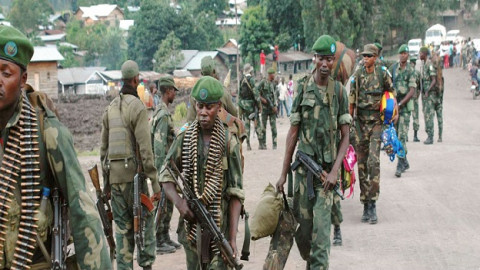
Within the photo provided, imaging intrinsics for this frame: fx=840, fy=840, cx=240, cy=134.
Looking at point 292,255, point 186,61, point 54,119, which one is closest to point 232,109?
point 292,255

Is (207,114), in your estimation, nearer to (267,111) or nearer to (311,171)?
(311,171)

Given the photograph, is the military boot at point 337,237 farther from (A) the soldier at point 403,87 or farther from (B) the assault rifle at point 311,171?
(A) the soldier at point 403,87

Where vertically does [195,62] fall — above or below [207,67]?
below

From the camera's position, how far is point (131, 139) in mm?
9070

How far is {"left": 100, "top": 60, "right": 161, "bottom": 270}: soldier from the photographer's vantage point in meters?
8.97

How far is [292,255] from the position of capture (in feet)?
33.7

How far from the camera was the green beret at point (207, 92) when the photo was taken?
661 centimetres

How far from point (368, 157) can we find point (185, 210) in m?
5.61

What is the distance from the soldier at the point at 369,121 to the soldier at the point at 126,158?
3598 millimetres

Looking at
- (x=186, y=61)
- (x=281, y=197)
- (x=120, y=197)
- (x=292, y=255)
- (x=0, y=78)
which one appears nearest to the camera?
(x=0, y=78)

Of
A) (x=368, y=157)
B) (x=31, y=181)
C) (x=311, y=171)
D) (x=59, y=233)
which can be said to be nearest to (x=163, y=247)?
(x=368, y=157)

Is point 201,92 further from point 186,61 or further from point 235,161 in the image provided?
point 186,61

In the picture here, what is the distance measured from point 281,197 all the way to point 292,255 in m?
2.11

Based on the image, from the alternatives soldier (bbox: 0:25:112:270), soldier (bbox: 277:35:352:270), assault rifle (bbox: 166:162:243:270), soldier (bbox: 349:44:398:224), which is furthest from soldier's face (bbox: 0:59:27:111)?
soldier (bbox: 349:44:398:224)
